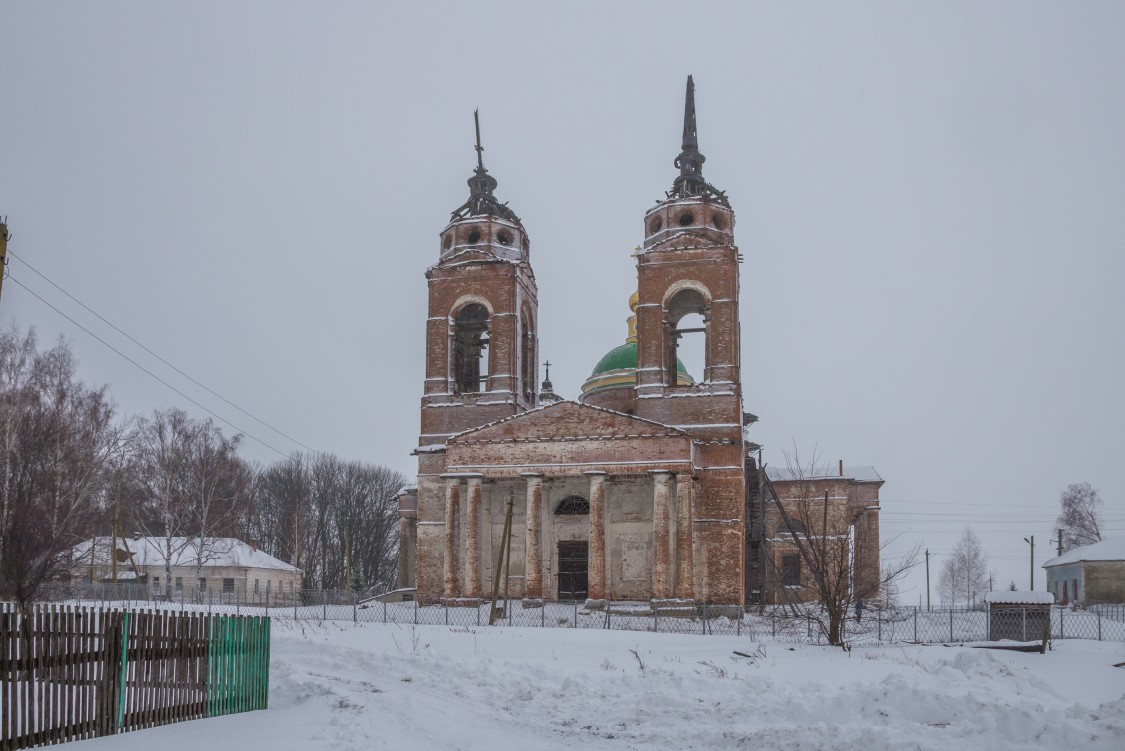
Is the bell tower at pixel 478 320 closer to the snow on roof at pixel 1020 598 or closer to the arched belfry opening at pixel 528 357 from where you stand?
the arched belfry opening at pixel 528 357

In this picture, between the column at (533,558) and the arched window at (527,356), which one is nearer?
the column at (533,558)

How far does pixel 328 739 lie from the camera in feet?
34.7

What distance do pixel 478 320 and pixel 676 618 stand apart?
14457 millimetres

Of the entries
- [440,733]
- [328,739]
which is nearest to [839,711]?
[440,733]

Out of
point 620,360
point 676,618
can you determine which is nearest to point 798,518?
point 620,360

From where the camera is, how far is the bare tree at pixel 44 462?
24.4m

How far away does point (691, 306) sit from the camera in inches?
1533

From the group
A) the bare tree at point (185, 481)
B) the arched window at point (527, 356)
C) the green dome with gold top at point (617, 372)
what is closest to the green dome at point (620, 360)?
the green dome with gold top at point (617, 372)

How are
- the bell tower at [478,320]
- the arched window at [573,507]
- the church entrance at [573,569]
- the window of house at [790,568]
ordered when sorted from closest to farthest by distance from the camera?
the church entrance at [573,569] < the arched window at [573,507] < the bell tower at [478,320] < the window of house at [790,568]

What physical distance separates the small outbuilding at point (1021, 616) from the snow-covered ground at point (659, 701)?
4120mm

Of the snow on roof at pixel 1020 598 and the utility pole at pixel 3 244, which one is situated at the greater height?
the utility pole at pixel 3 244

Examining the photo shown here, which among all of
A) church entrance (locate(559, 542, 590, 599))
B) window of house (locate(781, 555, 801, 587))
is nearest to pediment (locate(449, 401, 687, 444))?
church entrance (locate(559, 542, 590, 599))

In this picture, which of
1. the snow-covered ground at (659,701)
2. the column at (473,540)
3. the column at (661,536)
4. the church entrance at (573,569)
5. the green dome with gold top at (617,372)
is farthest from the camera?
the green dome with gold top at (617,372)

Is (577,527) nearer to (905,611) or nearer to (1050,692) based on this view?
(905,611)
